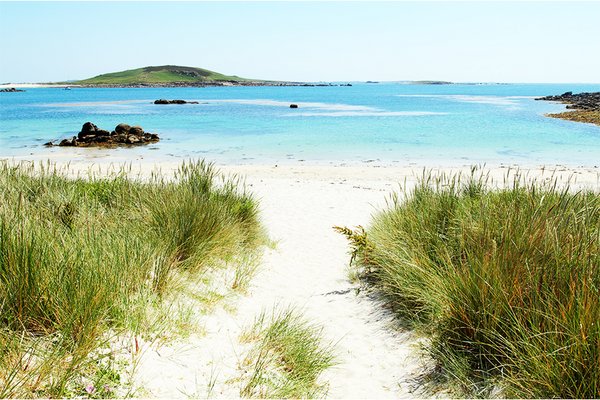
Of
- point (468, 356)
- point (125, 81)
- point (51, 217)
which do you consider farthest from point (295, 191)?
point (125, 81)

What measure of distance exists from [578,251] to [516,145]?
27529mm

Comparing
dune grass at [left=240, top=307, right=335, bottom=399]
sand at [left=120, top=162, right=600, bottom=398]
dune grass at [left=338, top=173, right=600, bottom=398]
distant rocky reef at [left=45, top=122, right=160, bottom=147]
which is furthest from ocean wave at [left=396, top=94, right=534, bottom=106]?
dune grass at [left=240, top=307, right=335, bottom=399]

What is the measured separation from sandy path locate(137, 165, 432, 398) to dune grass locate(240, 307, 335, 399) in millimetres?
141

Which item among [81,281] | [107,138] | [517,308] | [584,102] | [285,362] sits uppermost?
[584,102]

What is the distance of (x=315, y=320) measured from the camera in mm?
5387

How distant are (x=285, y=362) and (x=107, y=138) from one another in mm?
29230

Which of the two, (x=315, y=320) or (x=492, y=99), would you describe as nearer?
(x=315, y=320)

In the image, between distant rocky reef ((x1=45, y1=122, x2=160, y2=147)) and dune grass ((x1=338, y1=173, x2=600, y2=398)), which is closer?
dune grass ((x1=338, y1=173, x2=600, y2=398))

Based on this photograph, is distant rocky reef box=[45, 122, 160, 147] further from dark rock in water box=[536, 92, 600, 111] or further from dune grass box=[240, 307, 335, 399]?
dark rock in water box=[536, 92, 600, 111]

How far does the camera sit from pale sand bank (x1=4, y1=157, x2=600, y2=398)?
3486 mm

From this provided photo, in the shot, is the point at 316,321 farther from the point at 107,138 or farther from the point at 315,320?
the point at 107,138

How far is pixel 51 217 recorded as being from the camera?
18.0 ft

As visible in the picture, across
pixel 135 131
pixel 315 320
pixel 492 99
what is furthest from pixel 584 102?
pixel 315 320

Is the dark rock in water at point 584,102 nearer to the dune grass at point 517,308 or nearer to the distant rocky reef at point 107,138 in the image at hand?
the distant rocky reef at point 107,138
